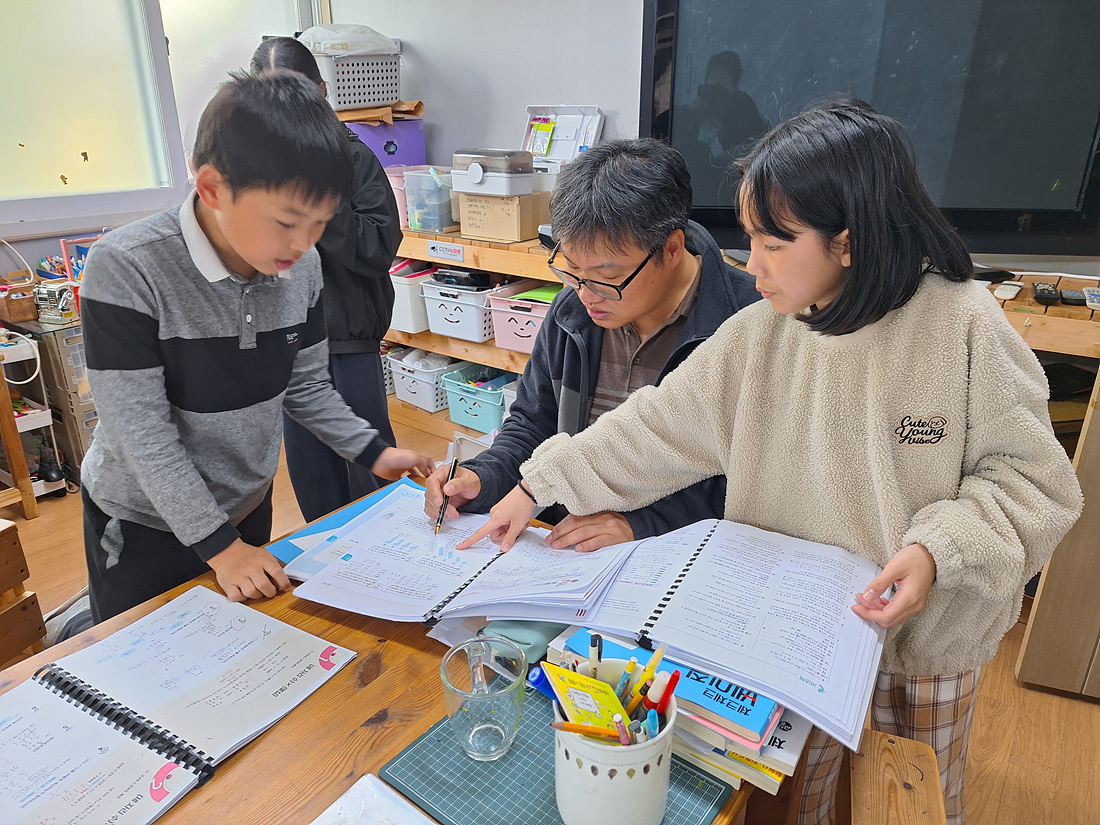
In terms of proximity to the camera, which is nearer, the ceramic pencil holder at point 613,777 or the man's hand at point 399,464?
the ceramic pencil holder at point 613,777

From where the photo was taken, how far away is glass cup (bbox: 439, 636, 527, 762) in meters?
0.73

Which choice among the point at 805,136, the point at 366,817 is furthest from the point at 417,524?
the point at 805,136

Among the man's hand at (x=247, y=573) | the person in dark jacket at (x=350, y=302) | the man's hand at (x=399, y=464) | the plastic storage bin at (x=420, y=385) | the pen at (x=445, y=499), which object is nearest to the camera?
the man's hand at (x=247, y=573)

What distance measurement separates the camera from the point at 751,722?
26.2 inches

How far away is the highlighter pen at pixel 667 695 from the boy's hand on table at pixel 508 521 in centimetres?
45

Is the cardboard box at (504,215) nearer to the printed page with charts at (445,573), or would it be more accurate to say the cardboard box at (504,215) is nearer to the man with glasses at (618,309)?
the man with glasses at (618,309)

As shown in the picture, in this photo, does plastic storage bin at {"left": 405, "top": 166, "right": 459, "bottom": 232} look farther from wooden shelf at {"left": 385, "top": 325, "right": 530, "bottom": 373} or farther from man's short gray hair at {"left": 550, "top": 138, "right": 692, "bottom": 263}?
man's short gray hair at {"left": 550, "top": 138, "right": 692, "bottom": 263}

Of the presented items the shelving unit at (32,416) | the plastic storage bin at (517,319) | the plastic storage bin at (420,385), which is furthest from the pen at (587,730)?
the shelving unit at (32,416)

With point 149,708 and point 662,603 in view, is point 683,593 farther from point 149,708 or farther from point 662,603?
point 149,708

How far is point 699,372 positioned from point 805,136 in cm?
33

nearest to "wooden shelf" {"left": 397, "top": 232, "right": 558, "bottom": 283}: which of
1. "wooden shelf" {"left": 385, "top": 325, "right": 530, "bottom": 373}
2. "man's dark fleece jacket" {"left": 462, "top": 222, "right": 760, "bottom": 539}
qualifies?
"wooden shelf" {"left": 385, "top": 325, "right": 530, "bottom": 373}

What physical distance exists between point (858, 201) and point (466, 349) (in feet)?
7.26

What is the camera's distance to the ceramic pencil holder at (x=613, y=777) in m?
0.60

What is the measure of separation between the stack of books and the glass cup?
0.07 meters
